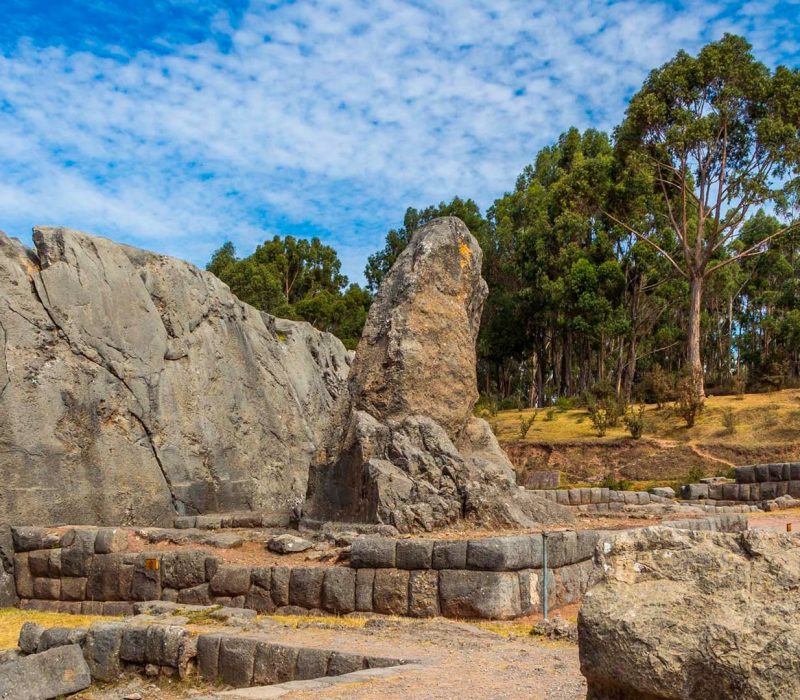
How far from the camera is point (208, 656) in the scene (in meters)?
8.45

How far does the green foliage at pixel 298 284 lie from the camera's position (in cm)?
5053

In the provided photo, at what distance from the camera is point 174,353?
715 inches

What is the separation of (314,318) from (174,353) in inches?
1410

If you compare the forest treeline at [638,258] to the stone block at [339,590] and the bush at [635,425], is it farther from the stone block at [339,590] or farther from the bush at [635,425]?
the stone block at [339,590]

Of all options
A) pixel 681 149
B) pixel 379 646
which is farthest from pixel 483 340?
pixel 379 646

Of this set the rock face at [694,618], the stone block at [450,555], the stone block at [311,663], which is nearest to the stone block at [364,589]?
the stone block at [450,555]

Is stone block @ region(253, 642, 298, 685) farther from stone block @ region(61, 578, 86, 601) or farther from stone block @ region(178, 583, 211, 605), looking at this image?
stone block @ region(61, 578, 86, 601)

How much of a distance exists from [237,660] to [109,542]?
515 cm

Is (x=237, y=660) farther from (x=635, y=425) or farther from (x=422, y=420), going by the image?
(x=635, y=425)

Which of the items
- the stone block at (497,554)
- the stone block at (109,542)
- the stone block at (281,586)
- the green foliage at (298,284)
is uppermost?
the green foliage at (298,284)

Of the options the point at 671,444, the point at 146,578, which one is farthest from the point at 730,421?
the point at 146,578

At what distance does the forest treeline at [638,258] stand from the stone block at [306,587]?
1078 inches

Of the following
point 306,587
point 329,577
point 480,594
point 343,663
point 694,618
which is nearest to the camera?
point 694,618

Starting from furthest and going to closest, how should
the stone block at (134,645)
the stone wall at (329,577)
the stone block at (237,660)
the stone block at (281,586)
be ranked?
the stone block at (281,586) < the stone wall at (329,577) < the stone block at (134,645) < the stone block at (237,660)
